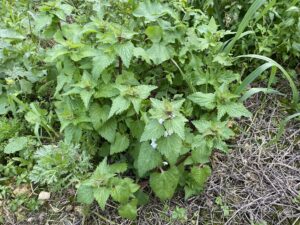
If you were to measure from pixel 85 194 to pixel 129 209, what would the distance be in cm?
23

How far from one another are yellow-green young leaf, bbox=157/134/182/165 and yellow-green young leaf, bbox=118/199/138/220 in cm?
32

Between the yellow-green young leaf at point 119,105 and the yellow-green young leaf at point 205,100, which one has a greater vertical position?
the yellow-green young leaf at point 119,105

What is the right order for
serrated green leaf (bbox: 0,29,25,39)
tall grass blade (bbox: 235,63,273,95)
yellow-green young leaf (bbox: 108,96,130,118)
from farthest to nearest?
serrated green leaf (bbox: 0,29,25,39) → tall grass blade (bbox: 235,63,273,95) → yellow-green young leaf (bbox: 108,96,130,118)

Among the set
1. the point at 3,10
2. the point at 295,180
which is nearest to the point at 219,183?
the point at 295,180

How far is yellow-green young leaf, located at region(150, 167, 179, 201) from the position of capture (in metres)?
1.85

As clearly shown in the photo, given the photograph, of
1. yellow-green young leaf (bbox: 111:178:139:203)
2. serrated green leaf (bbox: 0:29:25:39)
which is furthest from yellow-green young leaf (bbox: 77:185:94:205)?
serrated green leaf (bbox: 0:29:25:39)

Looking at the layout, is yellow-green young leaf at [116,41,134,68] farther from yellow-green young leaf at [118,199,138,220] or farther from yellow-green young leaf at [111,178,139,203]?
yellow-green young leaf at [118,199,138,220]

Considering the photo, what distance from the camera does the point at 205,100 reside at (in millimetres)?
1849

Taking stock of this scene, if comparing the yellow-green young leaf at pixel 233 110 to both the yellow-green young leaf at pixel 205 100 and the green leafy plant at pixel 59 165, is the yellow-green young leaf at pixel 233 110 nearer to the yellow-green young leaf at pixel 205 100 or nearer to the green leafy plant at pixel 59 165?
the yellow-green young leaf at pixel 205 100

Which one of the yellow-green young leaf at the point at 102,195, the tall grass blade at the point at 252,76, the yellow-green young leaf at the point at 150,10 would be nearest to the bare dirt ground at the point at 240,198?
the yellow-green young leaf at the point at 102,195

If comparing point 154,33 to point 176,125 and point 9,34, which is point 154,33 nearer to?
point 176,125

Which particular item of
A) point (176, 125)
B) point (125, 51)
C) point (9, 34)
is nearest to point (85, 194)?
point (176, 125)

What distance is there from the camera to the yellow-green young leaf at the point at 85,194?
174 centimetres

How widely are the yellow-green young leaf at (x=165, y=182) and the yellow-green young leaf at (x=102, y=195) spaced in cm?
26
